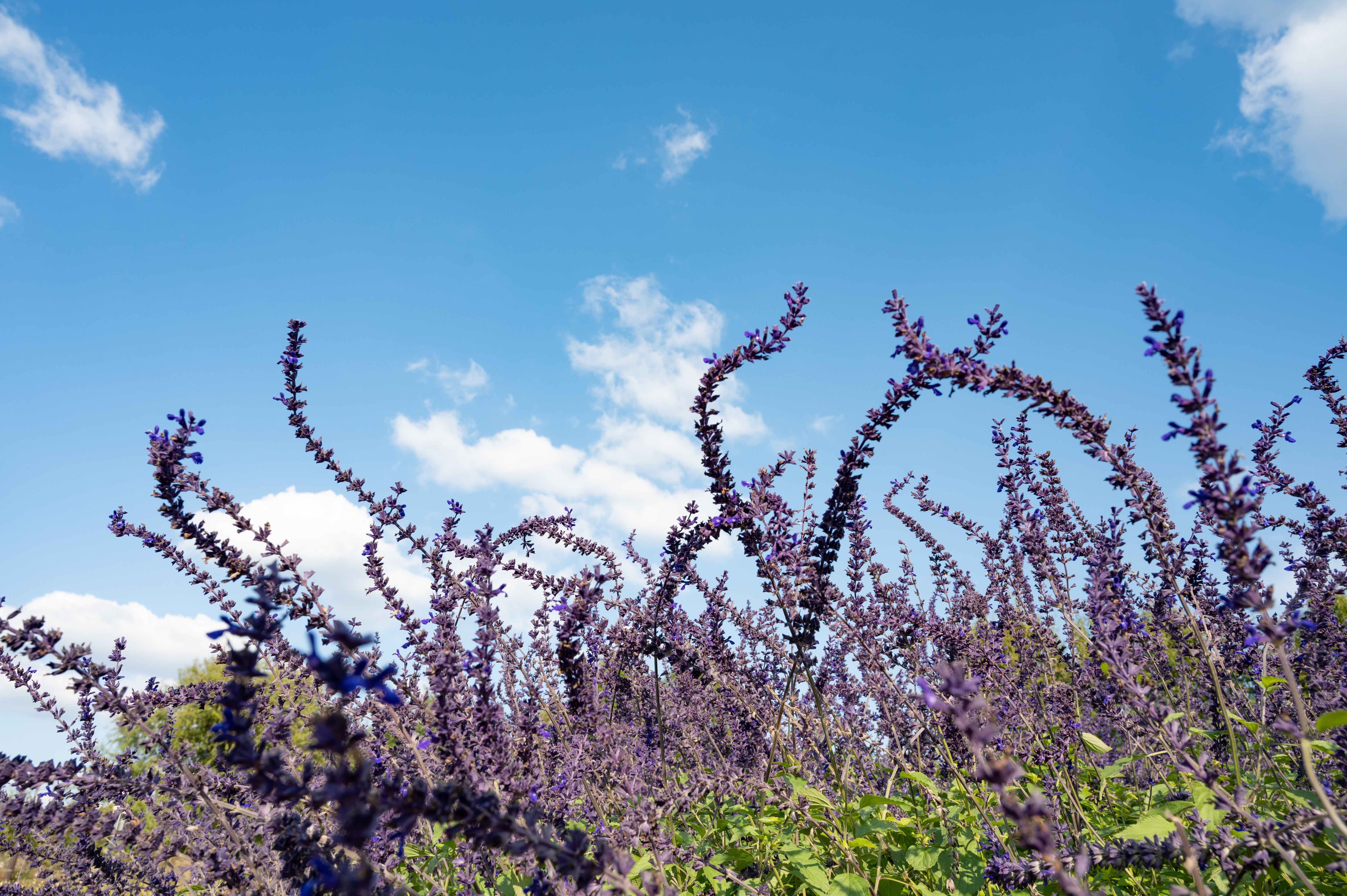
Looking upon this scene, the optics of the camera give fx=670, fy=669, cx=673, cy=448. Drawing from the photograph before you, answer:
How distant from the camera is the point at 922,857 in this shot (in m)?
3.88

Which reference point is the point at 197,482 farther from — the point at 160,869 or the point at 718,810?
the point at 718,810

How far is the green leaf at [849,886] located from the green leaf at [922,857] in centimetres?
29

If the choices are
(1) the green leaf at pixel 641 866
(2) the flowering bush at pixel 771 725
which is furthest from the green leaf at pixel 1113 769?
(1) the green leaf at pixel 641 866

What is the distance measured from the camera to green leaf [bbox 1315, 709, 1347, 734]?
196 cm

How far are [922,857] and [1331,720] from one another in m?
2.45

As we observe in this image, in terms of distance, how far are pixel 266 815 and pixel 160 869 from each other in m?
4.56

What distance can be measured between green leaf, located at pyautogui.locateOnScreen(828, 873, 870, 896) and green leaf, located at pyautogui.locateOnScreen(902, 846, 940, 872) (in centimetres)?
29

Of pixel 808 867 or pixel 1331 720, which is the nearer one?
pixel 1331 720

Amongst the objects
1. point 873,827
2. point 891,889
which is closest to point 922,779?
point 873,827

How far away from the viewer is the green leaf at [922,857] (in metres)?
3.81

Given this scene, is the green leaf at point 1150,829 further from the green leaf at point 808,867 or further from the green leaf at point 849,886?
the green leaf at point 808,867

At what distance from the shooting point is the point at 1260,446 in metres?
6.63

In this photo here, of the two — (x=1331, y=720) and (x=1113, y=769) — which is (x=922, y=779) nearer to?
(x=1113, y=769)

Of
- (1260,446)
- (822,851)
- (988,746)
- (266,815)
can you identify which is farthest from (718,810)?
(1260,446)
